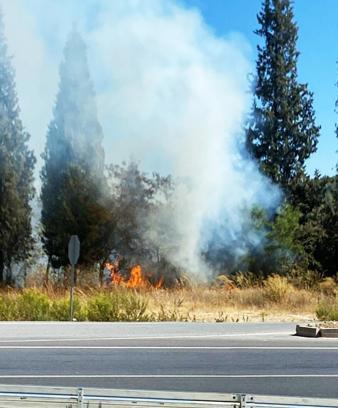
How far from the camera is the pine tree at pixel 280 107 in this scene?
4447 centimetres

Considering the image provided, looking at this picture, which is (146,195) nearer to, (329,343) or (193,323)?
(193,323)

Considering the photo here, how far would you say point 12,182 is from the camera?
37.5 meters

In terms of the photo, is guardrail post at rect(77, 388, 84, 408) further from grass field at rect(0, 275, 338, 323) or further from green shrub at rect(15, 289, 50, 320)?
green shrub at rect(15, 289, 50, 320)

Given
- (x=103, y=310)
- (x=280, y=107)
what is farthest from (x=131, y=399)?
(x=280, y=107)

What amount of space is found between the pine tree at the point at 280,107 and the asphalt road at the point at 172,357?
89.2 ft

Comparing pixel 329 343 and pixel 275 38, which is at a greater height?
pixel 275 38

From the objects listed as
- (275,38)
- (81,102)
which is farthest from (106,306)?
(275,38)

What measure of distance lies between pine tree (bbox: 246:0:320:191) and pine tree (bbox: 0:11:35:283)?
13.2 meters

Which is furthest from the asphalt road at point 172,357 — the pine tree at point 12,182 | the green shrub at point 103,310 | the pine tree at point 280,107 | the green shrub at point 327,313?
the pine tree at point 280,107

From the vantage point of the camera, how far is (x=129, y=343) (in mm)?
14625

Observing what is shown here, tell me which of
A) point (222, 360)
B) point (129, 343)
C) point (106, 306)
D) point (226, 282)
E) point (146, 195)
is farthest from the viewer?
point (146, 195)

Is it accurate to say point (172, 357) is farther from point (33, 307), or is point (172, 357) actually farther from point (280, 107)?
point (280, 107)

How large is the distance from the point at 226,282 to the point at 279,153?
1687cm

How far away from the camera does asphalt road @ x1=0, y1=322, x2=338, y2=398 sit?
9164 millimetres
